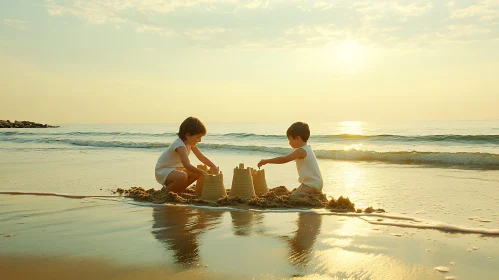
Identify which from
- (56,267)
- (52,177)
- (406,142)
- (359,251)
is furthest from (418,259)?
(406,142)

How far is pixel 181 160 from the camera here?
671cm

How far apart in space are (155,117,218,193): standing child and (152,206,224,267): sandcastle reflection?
3.45ft

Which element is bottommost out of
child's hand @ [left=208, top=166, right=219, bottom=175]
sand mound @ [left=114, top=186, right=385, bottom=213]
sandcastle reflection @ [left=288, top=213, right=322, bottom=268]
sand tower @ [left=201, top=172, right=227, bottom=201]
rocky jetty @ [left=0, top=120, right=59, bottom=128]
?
sandcastle reflection @ [left=288, top=213, right=322, bottom=268]

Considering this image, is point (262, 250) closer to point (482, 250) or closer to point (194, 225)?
point (194, 225)

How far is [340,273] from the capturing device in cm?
306

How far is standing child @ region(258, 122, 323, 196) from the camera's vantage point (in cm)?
646

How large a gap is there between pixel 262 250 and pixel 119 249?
115 cm

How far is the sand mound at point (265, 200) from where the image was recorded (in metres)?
5.66

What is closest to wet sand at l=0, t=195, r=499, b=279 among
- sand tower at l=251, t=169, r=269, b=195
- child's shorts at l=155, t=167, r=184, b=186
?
sand tower at l=251, t=169, r=269, b=195

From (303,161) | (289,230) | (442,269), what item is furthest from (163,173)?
(442,269)

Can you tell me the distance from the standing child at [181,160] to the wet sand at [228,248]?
1530 mm

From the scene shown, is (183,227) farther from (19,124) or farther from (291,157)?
(19,124)

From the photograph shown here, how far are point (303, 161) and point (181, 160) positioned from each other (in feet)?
5.86

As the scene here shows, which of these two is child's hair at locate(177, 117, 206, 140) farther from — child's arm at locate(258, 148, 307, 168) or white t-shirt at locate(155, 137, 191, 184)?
child's arm at locate(258, 148, 307, 168)
